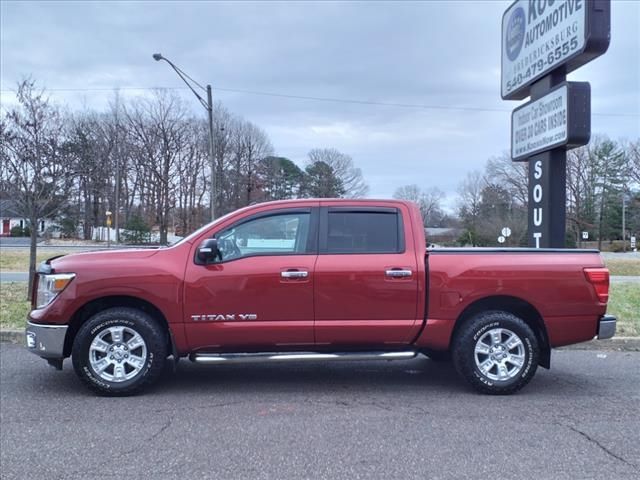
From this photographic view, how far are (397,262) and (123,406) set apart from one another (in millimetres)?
2820

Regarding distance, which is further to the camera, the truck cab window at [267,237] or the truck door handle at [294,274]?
the truck cab window at [267,237]

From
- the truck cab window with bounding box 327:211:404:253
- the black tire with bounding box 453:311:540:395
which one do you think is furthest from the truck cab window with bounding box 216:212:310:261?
the black tire with bounding box 453:311:540:395

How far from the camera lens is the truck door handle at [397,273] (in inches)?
213

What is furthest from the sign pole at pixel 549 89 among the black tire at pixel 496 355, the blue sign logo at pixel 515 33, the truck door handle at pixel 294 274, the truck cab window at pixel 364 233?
the truck door handle at pixel 294 274

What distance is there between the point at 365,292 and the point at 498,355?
1430 millimetres

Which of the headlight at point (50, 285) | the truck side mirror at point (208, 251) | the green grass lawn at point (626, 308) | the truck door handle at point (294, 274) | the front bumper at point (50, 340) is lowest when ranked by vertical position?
the green grass lawn at point (626, 308)

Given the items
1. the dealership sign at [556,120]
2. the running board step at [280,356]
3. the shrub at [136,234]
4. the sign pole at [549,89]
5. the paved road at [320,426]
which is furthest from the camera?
the shrub at [136,234]

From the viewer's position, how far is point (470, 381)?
17.9 ft

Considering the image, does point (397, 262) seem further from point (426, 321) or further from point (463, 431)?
point (463, 431)

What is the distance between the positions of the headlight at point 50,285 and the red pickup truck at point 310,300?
1cm

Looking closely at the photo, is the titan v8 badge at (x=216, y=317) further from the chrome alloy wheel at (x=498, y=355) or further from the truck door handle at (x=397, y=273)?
the chrome alloy wheel at (x=498, y=355)

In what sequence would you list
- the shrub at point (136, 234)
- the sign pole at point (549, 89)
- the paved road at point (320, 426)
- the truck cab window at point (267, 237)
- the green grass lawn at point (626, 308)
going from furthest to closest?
the shrub at point (136, 234), the green grass lawn at point (626, 308), the sign pole at point (549, 89), the truck cab window at point (267, 237), the paved road at point (320, 426)

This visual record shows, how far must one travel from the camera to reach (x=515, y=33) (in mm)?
9961

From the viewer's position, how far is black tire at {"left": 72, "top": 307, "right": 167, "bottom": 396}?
17.2 ft
